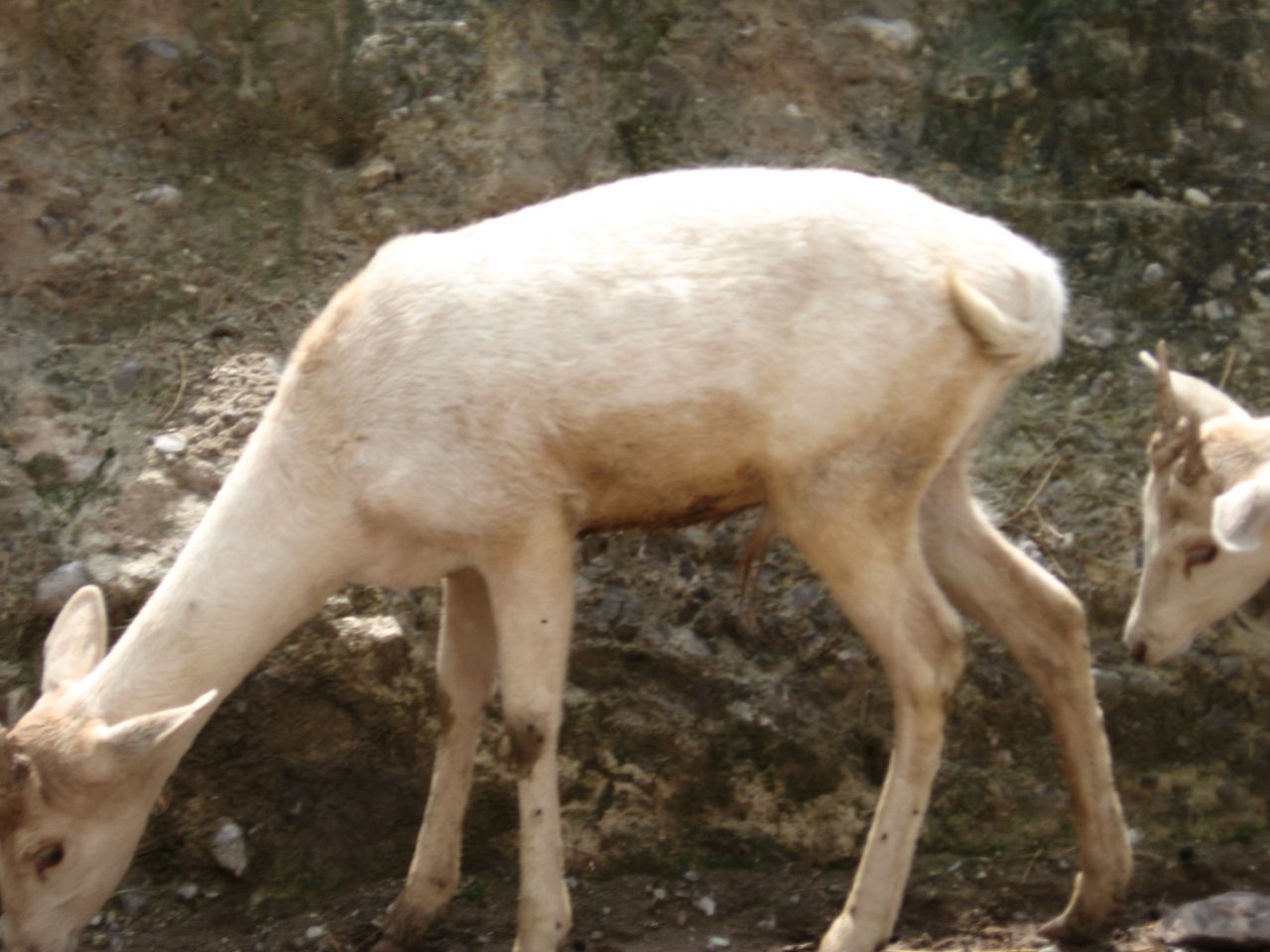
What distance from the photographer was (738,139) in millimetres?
7770

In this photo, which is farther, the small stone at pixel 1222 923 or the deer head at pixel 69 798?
the small stone at pixel 1222 923

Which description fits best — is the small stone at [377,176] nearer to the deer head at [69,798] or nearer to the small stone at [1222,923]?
the deer head at [69,798]

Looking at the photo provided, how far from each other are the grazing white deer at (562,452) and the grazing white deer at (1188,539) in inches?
33.2

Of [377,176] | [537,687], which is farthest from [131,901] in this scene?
[377,176]

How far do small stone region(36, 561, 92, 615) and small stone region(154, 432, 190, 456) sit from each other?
57 centimetres

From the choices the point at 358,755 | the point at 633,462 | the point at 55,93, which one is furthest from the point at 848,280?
the point at 55,93

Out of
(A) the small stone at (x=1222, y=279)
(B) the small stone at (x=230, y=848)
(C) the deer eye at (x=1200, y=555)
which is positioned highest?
(A) the small stone at (x=1222, y=279)

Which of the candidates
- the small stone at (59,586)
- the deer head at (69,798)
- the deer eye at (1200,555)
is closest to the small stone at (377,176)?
the small stone at (59,586)

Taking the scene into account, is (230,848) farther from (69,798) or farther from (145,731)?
(145,731)

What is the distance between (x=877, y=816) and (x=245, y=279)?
360 cm

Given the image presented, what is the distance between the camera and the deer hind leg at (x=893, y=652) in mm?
5230

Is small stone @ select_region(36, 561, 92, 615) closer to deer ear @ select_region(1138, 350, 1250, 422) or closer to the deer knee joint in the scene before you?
the deer knee joint

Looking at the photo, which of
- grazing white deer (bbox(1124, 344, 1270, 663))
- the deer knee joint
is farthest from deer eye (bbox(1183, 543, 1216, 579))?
the deer knee joint

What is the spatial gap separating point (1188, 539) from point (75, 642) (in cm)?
364
